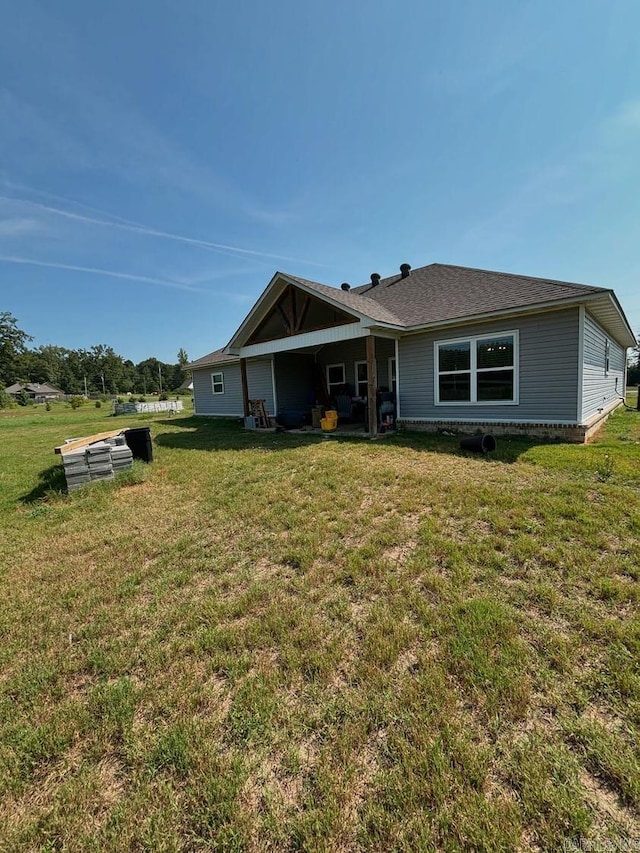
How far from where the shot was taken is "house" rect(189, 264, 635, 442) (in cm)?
755

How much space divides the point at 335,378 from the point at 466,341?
20.2 feet

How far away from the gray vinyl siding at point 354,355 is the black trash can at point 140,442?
7.59m

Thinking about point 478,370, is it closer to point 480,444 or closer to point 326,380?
point 480,444

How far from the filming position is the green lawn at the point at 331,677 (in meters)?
1.44

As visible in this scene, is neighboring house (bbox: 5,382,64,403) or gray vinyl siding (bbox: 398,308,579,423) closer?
gray vinyl siding (bbox: 398,308,579,423)

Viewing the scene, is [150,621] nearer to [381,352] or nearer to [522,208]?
[381,352]

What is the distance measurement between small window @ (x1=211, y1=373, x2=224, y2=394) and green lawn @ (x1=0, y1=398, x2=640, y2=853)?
1258 cm

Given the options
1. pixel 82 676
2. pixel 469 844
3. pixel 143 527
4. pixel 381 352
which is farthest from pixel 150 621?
pixel 381 352

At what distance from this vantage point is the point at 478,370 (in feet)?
28.4

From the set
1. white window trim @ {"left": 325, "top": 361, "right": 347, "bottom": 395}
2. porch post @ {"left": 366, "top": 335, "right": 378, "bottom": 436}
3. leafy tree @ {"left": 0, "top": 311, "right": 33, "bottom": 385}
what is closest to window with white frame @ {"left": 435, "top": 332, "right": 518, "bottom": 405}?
porch post @ {"left": 366, "top": 335, "right": 378, "bottom": 436}

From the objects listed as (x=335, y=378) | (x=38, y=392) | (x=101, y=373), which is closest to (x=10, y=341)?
(x=38, y=392)

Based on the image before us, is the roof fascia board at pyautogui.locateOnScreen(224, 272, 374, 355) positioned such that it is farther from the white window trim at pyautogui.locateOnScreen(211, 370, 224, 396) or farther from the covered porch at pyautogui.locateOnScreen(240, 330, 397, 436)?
the white window trim at pyautogui.locateOnScreen(211, 370, 224, 396)

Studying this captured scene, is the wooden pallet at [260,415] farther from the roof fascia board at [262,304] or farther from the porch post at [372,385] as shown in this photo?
the porch post at [372,385]

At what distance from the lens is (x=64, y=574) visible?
11.4 feet
